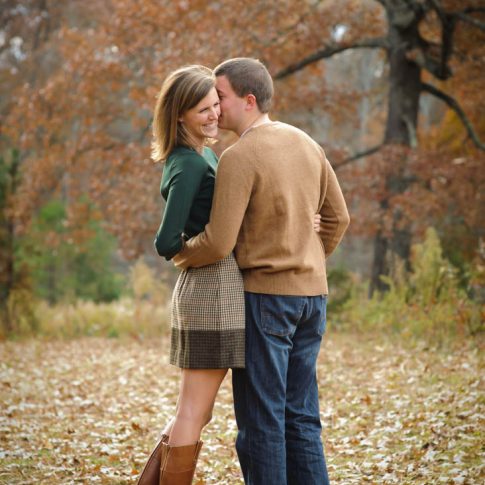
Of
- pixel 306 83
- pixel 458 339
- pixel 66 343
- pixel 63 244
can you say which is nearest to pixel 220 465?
pixel 458 339

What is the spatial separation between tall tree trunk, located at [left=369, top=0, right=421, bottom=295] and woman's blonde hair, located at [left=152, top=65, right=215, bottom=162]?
25.9ft

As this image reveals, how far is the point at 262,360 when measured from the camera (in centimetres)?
283

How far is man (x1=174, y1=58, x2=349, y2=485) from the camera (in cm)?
279

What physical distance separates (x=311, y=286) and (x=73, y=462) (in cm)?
228

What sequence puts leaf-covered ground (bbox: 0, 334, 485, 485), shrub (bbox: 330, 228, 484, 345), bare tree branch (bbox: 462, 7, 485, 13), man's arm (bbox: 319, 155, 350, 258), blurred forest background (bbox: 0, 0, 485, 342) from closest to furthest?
man's arm (bbox: 319, 155, 350, 258) < leaf-covered ground (bbox: 0, 334, 485, 485) < shrub (bbox: 330, 228, 484, 345) < blurred forest background (bbox: 0, 0, 485, 342) < bare tree branch (bbox: 462, 7, 485, 13)

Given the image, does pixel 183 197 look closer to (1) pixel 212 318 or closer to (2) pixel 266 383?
(1) pixel 212 318

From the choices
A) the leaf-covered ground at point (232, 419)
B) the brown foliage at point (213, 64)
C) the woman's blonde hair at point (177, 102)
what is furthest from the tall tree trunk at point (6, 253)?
the woman's blonde hair at point (177, 102)

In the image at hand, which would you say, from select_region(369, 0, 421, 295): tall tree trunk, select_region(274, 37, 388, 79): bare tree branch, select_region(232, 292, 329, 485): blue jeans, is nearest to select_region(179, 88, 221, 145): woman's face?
select_region(232, 292, 329, 485): blue jeans

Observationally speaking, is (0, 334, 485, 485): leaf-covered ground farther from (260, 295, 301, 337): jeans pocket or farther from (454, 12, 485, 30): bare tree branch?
(454, 12, 485, 30): bare tree branch

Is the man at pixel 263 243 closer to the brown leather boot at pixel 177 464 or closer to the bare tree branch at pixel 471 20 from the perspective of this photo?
the brown leather boot at pixel 177 464

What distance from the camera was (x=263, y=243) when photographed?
9.41 feet

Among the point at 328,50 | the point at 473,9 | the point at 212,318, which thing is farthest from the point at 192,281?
the point at 328,50

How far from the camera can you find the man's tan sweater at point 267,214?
109 inches

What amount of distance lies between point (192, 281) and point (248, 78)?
86 centimetres
